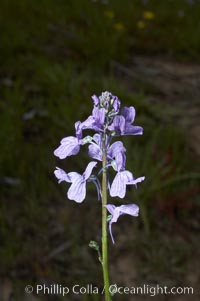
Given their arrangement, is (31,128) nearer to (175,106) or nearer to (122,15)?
(175,106)

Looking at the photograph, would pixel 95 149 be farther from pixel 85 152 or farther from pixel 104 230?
pixel 85 152

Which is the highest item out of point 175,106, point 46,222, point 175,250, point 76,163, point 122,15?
point 122,15

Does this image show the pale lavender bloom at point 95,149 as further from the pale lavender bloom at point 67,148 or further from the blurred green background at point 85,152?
the blurred green background at point 85,152

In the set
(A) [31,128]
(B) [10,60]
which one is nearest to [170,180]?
(A) [31,128]

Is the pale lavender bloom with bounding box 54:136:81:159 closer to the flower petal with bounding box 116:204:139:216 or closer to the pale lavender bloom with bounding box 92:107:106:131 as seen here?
the pale lavender bloom with bounding box 92:107:106:131

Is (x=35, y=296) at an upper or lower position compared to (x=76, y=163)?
lower
